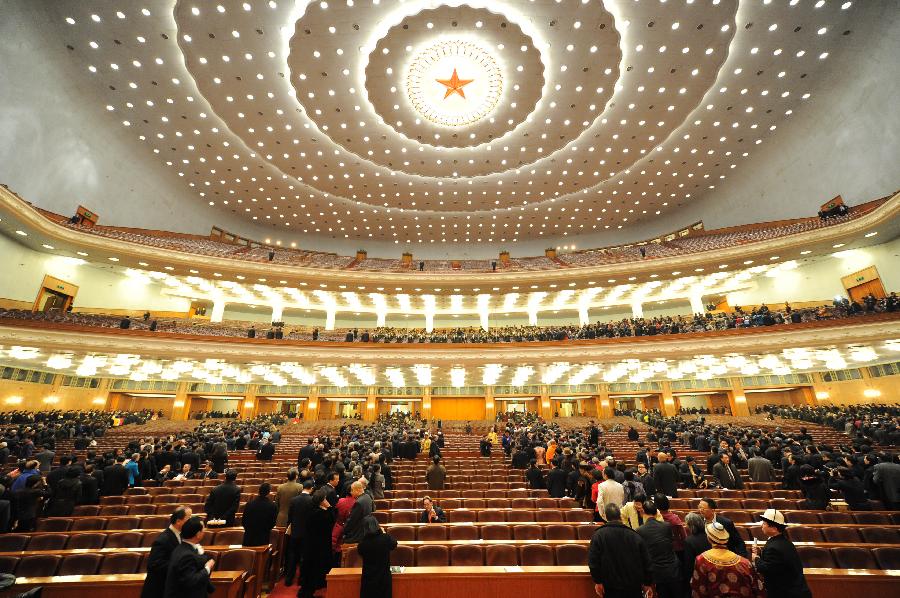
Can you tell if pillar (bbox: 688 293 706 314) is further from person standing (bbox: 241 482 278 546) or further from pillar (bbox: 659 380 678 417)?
person standing (bbox: 241 482 278 546)

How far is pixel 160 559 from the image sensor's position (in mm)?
2635

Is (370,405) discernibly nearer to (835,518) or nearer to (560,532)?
(560,532)

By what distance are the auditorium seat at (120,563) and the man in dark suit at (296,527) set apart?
1360 mm

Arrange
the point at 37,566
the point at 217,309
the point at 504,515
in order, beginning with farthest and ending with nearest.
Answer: the point at 217,309 → the point at 504,515 → the point at 37,566

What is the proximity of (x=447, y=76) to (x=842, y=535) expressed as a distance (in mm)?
17297

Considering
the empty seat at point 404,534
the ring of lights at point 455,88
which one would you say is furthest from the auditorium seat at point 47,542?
the ring of lights at point 455,88

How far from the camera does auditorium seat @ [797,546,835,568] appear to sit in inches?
139

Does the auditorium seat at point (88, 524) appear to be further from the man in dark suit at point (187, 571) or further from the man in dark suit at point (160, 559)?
the man in dark suit at point (187, 571)

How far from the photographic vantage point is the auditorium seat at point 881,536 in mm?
4094

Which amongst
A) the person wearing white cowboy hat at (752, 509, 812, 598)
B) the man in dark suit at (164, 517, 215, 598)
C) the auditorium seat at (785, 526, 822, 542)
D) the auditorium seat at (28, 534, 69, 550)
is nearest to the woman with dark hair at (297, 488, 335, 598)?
the man in dark suit at (164, 517, 215, 598)

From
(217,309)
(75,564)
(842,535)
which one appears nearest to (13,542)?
(75,564)

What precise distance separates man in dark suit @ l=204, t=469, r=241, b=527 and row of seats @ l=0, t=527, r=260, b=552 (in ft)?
0.75

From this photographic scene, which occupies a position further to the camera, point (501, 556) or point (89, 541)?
point (89, 541)

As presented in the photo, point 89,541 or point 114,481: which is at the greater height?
point 114,481
